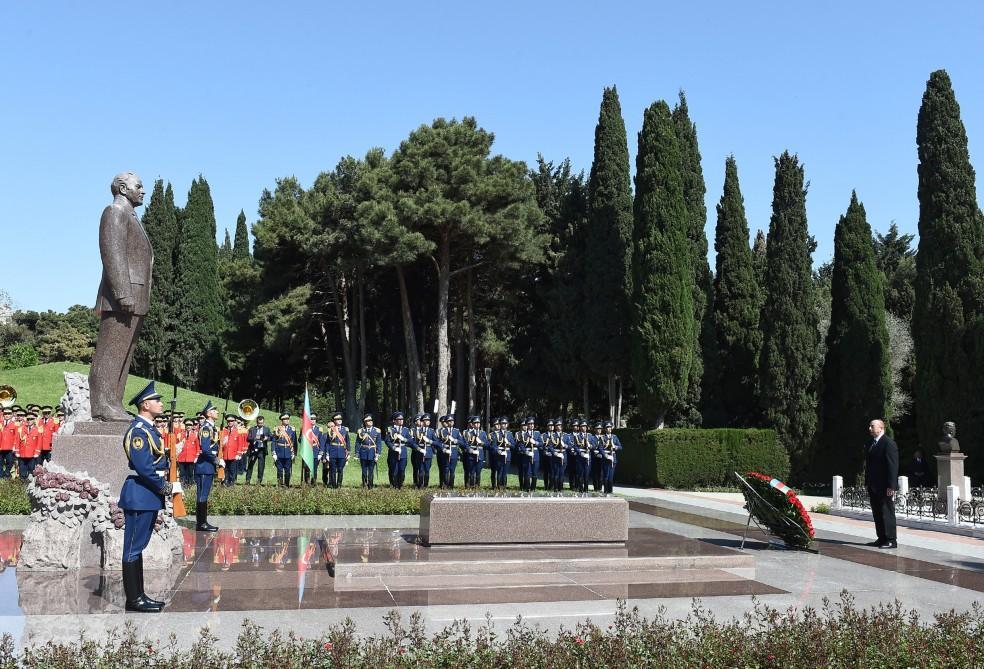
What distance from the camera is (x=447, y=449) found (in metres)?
20.1

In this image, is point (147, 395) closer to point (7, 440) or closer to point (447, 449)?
point (447, 449)

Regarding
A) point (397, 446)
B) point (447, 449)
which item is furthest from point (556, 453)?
point (397, 446)

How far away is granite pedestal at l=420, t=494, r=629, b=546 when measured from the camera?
9.38 metres

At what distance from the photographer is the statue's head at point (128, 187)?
9492mm

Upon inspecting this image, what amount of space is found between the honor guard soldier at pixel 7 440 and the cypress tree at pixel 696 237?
63.4 ft

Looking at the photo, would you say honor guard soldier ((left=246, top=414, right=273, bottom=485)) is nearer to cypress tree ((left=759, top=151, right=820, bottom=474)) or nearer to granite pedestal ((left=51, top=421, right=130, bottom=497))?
granite pedestal ((left=51, top=421, right=130, bottom=497))

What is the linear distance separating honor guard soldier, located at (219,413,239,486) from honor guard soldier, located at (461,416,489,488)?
211 inches

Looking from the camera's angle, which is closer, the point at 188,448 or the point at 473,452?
the point at 188,448

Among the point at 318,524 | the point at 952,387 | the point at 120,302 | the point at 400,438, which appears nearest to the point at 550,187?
the point at 952,387

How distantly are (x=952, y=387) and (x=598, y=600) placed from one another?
804 inches

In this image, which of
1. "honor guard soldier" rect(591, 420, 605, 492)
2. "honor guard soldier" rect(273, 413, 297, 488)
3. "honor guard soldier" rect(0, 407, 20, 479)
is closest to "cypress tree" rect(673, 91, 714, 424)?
"honor guard soldier" rect(591, 420, 605, 492)

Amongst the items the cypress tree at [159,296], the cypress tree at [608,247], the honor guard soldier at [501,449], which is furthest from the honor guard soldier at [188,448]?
the cypress tree at [159,296]

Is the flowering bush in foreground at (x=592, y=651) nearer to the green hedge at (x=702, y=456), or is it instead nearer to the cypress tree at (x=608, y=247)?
the green hedge at (x=702, y=456)

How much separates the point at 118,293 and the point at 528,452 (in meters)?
12.9
